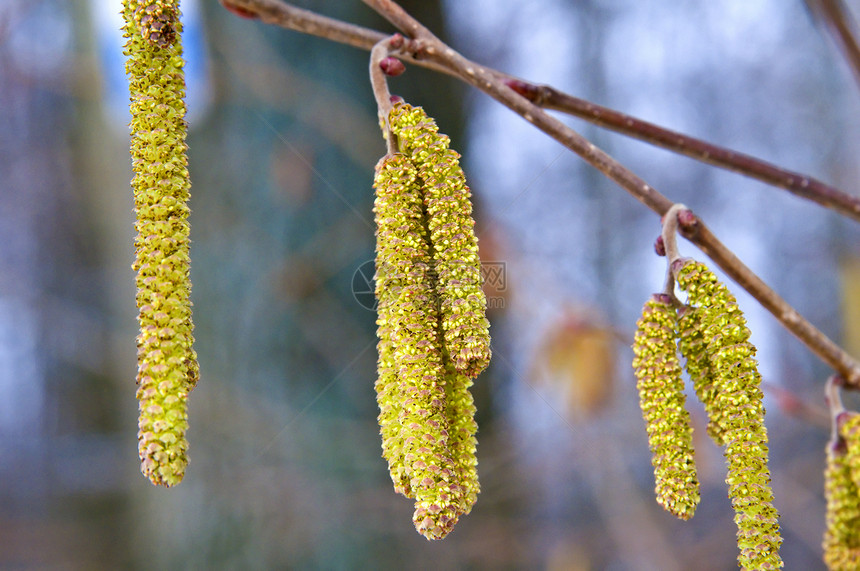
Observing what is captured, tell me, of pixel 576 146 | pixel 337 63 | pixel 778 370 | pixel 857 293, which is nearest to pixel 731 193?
pixel 778 370

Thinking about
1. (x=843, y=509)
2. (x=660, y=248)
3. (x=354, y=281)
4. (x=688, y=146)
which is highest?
(x=354, y=281)

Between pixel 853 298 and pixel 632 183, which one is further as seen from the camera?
pixel 853 298

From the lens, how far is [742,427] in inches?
29.8

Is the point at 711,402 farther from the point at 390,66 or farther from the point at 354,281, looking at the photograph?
the point at 354,281

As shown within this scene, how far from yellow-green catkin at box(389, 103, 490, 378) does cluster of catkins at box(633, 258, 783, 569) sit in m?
0.23

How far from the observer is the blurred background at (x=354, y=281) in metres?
2.11

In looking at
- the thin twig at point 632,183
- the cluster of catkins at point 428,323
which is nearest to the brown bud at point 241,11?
the thin twig at point 632,183

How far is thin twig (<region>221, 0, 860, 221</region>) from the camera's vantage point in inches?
36.9

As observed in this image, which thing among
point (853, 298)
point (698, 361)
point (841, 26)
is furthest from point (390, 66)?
point (853, 298)

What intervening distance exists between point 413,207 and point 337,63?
1.64 meters

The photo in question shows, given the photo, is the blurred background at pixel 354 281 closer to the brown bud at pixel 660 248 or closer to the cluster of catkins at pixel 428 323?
the brown bud at pixel 660 248

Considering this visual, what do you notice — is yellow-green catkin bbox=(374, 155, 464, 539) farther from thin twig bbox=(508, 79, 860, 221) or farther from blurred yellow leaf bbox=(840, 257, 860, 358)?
blurred yellow leaf bbox=(840, 257, 860, 358)

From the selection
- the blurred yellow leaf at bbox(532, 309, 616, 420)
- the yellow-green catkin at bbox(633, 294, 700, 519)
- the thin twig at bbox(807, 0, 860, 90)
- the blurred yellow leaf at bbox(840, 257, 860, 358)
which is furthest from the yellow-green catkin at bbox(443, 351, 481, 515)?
the blurred yellow leaf at bbox(840, 257, 860, 358)

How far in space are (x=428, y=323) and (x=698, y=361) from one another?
34 centimetres
